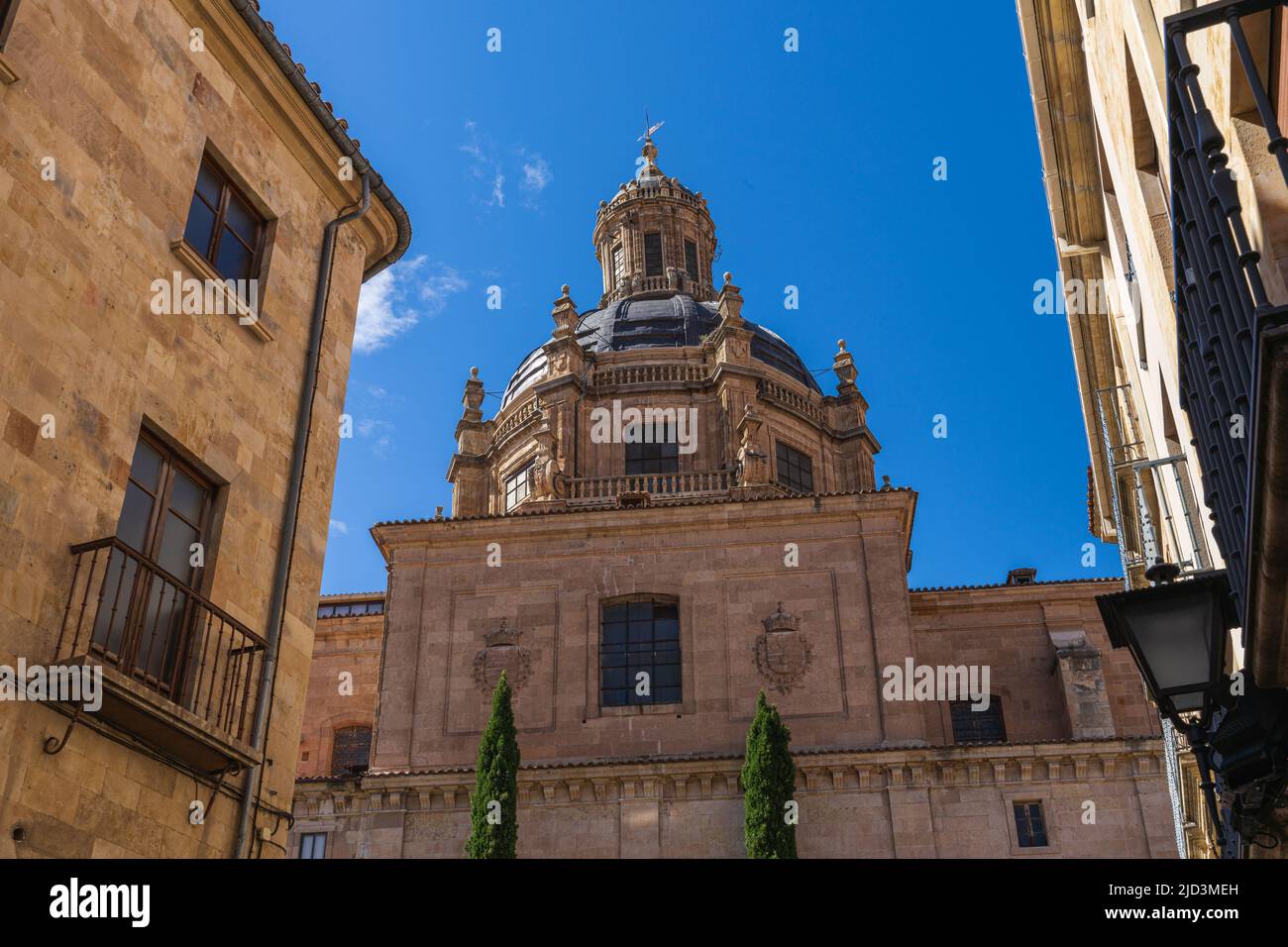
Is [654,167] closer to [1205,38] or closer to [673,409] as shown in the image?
[673,409]

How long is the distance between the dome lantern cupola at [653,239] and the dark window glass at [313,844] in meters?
25.5

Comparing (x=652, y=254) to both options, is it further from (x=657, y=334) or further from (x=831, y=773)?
(x=831, y=773)

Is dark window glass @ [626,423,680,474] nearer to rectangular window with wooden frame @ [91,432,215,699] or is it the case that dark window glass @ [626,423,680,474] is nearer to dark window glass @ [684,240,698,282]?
dark window glass @ [684,240,698,282]

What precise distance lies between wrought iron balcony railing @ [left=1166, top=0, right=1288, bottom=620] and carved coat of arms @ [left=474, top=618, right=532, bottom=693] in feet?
76.7

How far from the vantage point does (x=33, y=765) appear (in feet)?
27.0

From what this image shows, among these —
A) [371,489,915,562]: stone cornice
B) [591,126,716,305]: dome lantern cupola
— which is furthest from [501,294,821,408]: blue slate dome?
[371,489,915,562]: stone cornice

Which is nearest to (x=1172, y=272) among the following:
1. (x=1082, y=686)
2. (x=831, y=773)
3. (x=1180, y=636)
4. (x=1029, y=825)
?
(x=1180, y=636)

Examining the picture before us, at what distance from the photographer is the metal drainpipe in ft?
34.0

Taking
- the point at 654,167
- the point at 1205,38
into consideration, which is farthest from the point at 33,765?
the point at 654,167

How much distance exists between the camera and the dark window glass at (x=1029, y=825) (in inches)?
1012

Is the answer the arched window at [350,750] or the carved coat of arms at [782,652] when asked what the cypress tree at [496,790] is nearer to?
the carved coat of arms at [782,652]

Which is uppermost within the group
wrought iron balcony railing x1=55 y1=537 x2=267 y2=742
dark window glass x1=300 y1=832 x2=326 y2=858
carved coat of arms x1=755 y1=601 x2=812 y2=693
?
carved coat of arms x1=755 y1=601 x2=812 y2=693

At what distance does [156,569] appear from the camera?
924 centimetres
